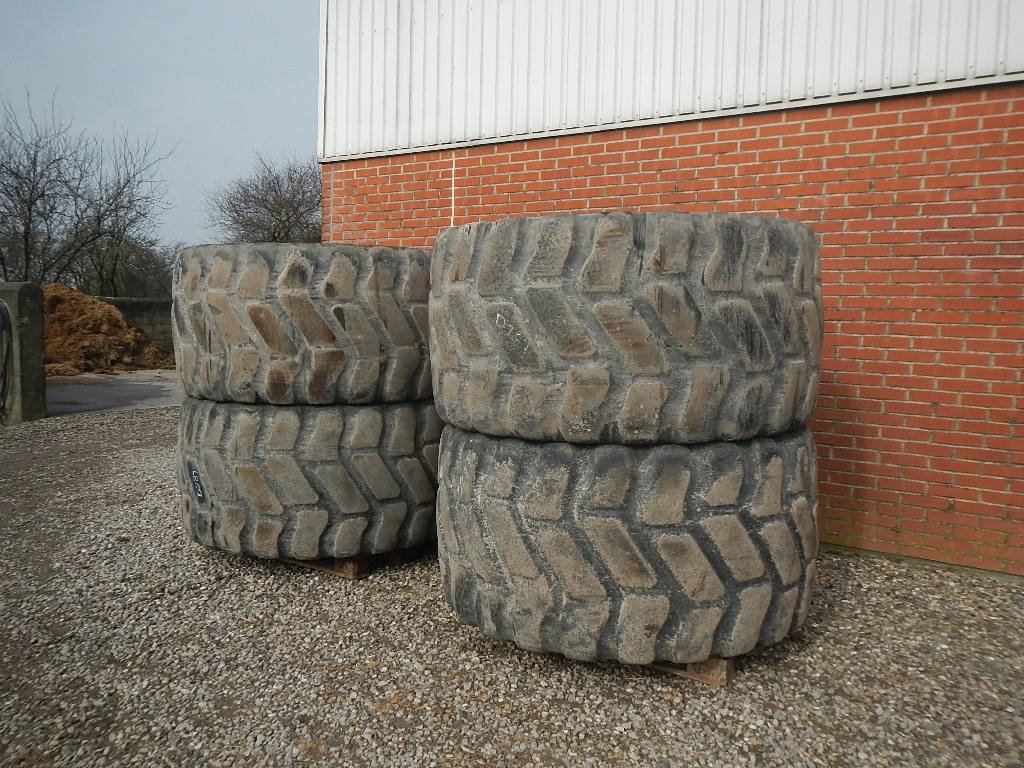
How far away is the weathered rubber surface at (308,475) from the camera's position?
10.2 ft

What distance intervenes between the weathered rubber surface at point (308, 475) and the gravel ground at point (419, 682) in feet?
0.81

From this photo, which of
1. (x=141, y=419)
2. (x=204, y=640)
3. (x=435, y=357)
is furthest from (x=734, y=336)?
(x=141, y=419)

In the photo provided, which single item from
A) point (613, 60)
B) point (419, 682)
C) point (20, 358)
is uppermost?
point (613, 60)

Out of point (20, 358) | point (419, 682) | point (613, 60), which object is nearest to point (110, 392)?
point (20, 358)

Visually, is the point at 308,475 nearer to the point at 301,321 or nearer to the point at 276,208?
the point at 301,321

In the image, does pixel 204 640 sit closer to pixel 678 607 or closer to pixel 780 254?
pixel 678 607

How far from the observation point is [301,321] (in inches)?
121

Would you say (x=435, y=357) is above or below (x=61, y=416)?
above

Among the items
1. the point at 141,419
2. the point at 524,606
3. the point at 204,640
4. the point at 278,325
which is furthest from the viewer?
the point at 141,419

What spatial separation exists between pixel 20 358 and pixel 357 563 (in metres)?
7.59

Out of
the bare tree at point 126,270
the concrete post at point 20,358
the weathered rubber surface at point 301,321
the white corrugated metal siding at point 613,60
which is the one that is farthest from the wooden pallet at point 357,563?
the bare tree at point 126,270

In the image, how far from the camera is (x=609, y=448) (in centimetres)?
214

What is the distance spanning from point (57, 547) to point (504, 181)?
3.62 m

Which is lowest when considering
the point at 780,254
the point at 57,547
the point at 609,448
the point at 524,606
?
the point at 57,547
